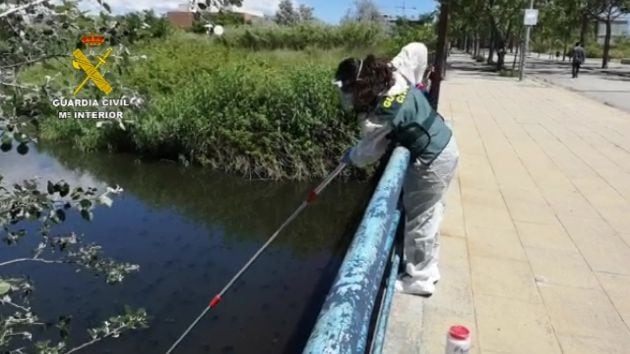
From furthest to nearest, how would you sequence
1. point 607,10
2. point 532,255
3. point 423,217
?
point 607,10 < point 532,255 < point 423,217

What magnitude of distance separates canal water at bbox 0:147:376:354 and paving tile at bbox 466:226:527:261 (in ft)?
4.09

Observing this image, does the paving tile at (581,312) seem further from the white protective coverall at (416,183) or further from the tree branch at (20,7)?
the tree branch at (20,7)

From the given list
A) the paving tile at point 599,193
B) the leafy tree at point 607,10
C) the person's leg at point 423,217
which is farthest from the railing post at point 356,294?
the leafy tree at point 607,10

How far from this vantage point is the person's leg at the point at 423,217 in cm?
313

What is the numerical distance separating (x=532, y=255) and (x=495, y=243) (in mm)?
311

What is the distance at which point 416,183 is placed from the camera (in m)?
3.16

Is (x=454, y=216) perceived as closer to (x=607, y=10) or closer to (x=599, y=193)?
(x=599, y=193)

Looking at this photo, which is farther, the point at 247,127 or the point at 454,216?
the point at 247,127

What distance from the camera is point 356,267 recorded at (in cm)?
136

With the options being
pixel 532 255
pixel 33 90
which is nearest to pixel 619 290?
pixel 532 255

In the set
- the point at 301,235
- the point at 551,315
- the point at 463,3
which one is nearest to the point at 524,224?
the point at 551,315

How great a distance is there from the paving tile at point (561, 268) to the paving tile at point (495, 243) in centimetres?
9

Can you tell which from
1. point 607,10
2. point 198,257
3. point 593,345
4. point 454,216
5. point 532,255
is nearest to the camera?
point 593,345

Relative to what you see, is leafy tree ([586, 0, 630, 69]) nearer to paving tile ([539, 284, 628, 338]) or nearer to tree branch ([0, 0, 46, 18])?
paving tile ([539, 284, 628, 338])
